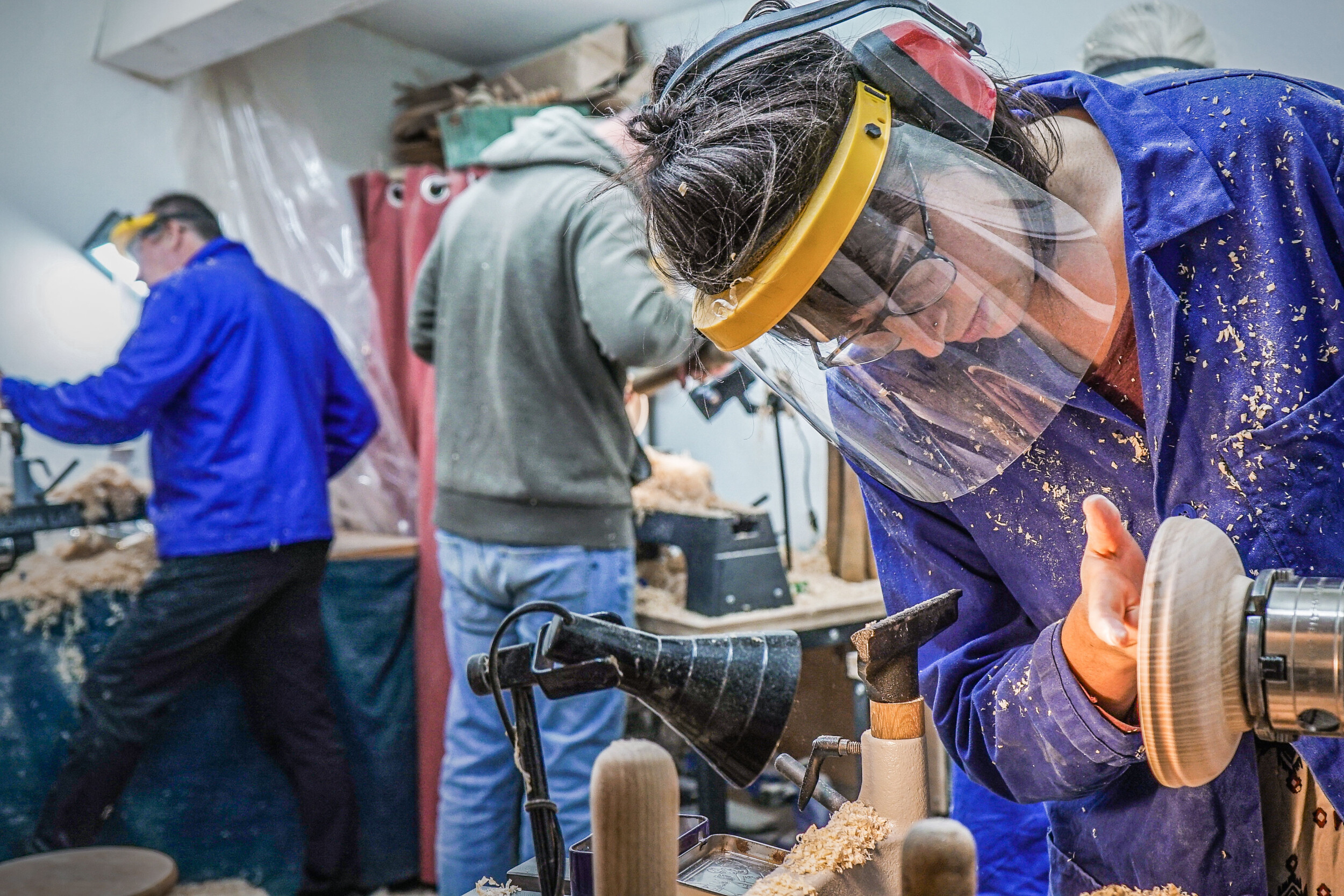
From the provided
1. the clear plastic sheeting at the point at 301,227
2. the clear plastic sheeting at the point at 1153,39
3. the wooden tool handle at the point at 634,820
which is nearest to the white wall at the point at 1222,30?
the clear plastic sheeting at the point at 1153,39

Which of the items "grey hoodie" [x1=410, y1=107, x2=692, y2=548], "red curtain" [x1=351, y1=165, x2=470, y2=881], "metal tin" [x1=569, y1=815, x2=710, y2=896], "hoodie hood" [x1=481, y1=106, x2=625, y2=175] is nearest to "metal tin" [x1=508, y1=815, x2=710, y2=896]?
"metal tin" [x1=569, y1=815, x2=710, y2=896]

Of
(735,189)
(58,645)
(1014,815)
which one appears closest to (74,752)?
(58,645)

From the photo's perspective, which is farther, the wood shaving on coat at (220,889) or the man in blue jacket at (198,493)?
the wood shaving on coat at (220,889)

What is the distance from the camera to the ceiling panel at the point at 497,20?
394 cm

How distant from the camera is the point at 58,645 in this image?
258cm

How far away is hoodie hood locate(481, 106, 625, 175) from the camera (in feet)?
7.73

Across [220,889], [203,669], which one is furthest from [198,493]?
[220,889]

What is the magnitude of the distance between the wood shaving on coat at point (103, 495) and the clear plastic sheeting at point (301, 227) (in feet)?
2.72

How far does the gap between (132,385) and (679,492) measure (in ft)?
4.59

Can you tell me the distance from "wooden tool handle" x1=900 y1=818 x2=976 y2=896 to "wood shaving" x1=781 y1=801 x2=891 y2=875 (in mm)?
218

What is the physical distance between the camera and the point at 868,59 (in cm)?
83

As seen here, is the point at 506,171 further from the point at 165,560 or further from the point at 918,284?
the point at 918,284

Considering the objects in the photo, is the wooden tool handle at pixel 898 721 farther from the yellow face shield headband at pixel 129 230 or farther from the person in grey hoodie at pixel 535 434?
the yellow face shield headband at pixel 129 230

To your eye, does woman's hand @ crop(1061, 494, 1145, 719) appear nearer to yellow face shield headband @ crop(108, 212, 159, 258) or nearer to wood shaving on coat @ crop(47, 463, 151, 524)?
wood shaving on coat @ crop(47, 463, 151, 524)
